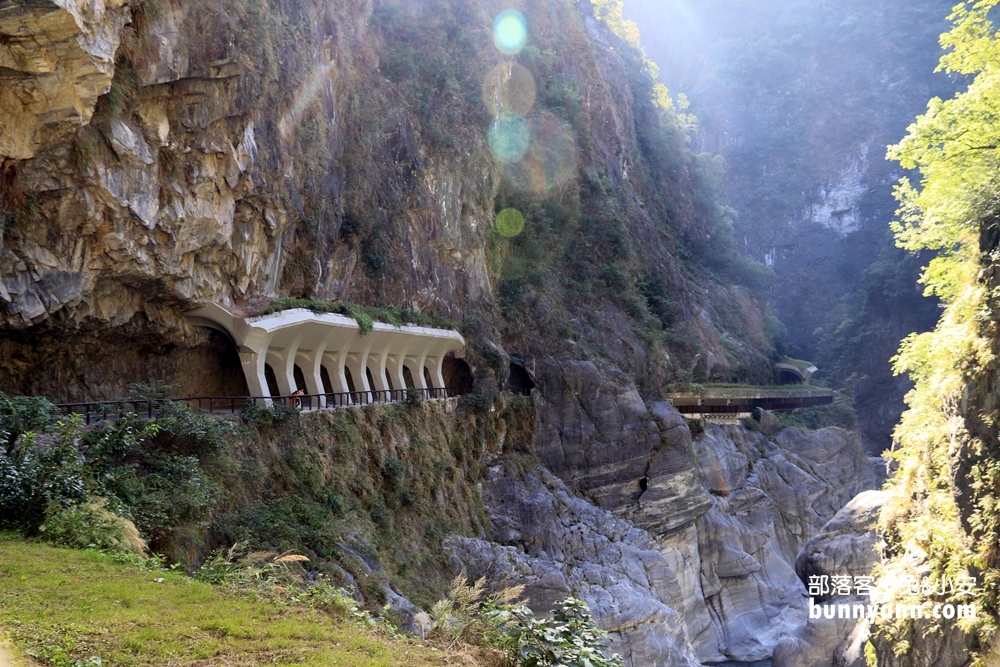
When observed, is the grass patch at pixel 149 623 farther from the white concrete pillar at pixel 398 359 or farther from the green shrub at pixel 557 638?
the white concrete pillar at pixel 398 359

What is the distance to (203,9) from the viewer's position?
18.5 metres

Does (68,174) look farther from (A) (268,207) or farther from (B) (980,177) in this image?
(B) (980,177)

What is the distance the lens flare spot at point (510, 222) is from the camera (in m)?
40.8

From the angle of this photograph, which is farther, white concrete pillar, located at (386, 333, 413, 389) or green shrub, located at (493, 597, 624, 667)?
white concrete pillar, located at (386, 333, 413, 389)

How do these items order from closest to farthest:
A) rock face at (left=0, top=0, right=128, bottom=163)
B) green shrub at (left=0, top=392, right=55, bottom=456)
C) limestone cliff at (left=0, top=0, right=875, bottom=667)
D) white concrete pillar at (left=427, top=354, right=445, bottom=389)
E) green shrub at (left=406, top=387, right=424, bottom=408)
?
green shrub at (left=0, top=392, right=55, bottom=456) < rock face at (left=0, top=0, right=128, bottom=163) < limestone cliff at (left=0, top=0, right=875, bottom=667) < green shrub at (left=406, top=387, right=424, bottom=408) < white concrete pillar at (left=427, top=354, right=445, bottom=389)

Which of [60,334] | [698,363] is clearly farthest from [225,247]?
[698,363]

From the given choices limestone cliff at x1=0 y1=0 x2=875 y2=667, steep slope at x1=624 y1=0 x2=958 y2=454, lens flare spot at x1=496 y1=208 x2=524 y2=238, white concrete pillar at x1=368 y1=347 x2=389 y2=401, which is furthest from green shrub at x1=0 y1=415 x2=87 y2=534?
steep slope at x1=624 y1=0 x2=958 y2=454

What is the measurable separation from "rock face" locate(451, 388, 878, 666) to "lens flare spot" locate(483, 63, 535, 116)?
14217mm

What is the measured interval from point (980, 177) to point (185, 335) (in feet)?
63.5

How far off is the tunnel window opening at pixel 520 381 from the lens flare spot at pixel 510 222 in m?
8.06

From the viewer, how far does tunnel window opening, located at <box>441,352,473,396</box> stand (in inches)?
1363

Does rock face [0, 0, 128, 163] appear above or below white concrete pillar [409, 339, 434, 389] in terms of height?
above

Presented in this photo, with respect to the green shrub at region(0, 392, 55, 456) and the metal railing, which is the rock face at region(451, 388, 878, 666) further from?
the green shrub at region(0, 392, 55, 456)

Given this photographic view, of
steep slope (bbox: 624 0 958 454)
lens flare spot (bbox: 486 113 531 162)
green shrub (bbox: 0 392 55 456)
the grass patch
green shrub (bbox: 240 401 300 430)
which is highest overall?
steep slope (bbox: 624 0 958 454)
